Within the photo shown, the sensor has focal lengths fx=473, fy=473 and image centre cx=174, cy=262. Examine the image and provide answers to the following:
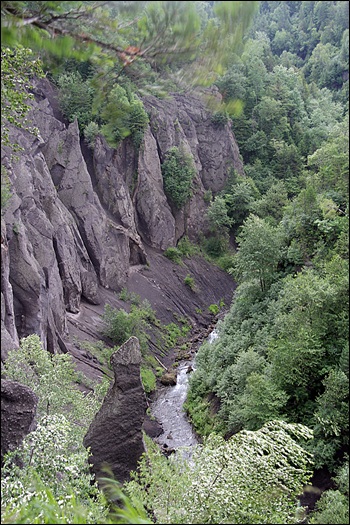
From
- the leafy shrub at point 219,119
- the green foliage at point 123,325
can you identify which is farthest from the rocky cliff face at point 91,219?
the green foliage at point 123,325

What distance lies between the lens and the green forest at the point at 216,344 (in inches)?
295

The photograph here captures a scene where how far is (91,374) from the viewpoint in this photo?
32.1m

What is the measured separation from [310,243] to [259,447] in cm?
2060

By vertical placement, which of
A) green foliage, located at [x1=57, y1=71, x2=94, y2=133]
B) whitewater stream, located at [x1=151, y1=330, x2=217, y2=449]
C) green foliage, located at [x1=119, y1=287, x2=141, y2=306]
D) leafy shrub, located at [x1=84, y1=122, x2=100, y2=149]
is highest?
green foliage, located at [x1=57, y1=71, x2=94, y2=133]

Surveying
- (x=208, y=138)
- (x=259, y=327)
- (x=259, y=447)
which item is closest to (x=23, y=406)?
(x=259, y=447)

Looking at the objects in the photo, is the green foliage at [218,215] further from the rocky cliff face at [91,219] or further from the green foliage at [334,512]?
the green foliage at [334,512]

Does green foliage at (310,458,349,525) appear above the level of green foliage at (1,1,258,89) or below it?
below

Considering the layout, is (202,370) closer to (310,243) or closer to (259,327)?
(259,327)

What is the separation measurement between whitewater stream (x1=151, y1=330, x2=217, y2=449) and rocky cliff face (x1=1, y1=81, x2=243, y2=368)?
781 centimetres

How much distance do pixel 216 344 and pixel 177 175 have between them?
31784 millimetres

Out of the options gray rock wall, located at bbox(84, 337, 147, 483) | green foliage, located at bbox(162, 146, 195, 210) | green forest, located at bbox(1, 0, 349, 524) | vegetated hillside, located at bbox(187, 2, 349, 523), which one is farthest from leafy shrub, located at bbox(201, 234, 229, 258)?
gray rock wall, located at bbox(84, 337, 147, 483)

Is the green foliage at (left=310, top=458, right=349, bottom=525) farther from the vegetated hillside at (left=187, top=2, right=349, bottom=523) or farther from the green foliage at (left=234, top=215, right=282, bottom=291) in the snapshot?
the green foliage at (left=234, top=215, right=282, bottom=291)

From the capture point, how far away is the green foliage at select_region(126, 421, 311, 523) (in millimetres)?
9273

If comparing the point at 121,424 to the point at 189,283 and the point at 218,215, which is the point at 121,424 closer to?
the point at 189,283
